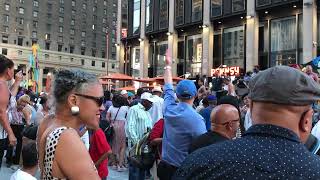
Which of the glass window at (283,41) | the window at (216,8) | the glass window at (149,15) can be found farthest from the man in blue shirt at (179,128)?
the glass window at (149,15)

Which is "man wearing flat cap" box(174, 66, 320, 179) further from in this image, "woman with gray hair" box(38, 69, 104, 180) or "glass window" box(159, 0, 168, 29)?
A: "glass window" box(159, 0, 168, 29)

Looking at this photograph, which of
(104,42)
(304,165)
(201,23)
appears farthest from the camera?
(104,42)

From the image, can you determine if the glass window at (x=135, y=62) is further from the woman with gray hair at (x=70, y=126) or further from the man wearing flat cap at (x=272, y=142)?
the man wearing flat cap at (x=272, y=142)

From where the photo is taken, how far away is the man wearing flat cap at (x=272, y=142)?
1726mm

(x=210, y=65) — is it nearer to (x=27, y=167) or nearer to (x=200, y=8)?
(x=200, y=8)

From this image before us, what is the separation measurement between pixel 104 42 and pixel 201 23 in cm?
8394

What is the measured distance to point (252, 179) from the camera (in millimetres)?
1729

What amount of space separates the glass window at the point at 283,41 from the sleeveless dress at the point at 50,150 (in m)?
30.9

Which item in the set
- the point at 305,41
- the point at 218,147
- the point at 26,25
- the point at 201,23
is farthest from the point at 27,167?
the point at 26,25

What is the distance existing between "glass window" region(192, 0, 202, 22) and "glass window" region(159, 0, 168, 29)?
4.29m

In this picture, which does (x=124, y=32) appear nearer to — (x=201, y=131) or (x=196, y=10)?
(x=196, y=10)

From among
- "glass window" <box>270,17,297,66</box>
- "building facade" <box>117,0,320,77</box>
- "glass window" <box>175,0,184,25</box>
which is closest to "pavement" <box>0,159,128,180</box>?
"building facade" <box>117,0,320,77</box>

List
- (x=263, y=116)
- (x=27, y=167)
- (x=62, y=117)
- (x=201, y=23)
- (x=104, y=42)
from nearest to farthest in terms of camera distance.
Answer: (x=263, y=116) → (x=62, y=117) → (x=27, y=167) → (x=201, y=23) → (x=104, y=42)

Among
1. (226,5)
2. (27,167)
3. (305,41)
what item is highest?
(226,5)
